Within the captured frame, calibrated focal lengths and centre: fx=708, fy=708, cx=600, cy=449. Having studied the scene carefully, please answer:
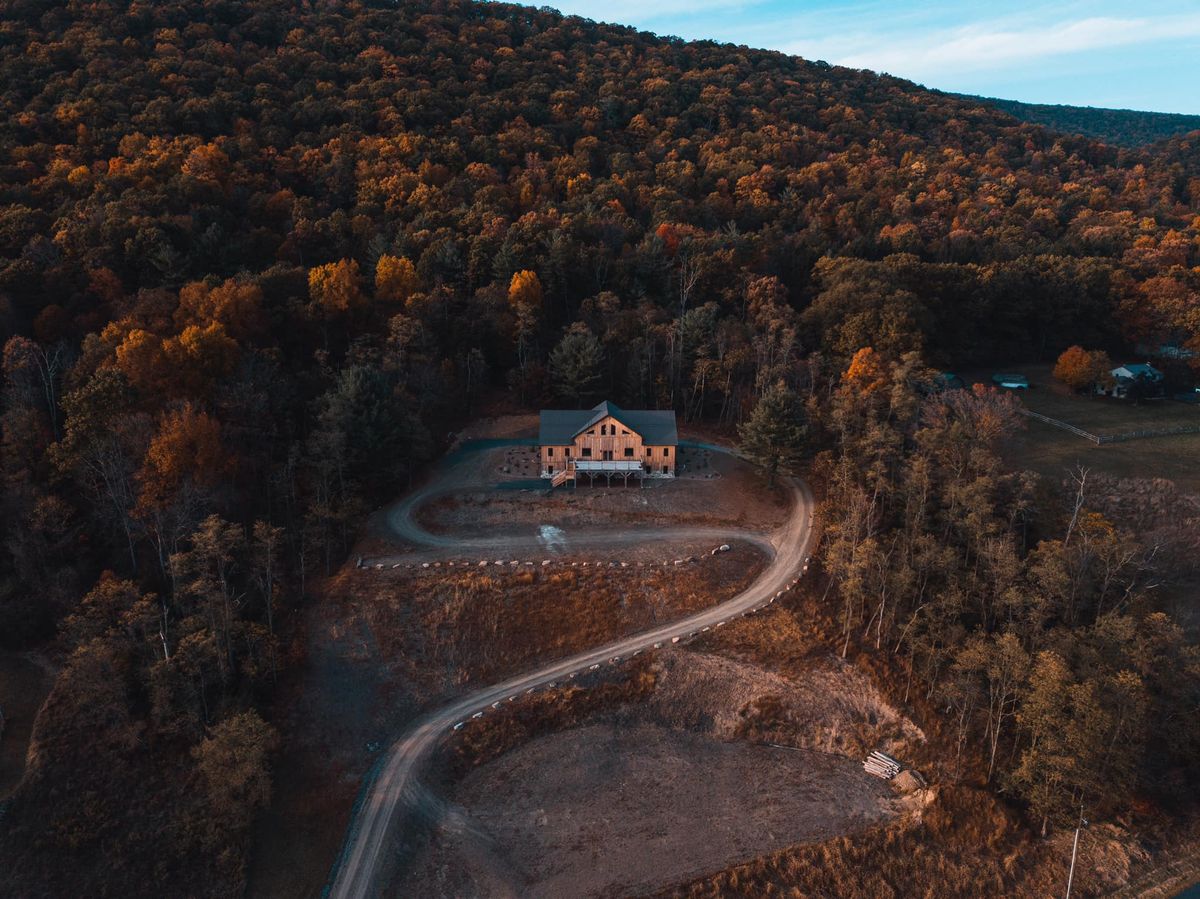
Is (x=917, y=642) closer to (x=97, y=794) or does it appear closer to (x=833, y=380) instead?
(x=833, y=380)

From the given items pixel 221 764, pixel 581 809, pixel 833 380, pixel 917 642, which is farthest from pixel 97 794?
pixel 833 380

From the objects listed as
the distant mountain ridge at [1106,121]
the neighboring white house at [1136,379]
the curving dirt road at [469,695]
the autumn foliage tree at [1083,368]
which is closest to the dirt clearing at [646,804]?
the curving dirt road at [469,695]

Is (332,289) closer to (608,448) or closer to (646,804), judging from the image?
(608,448)

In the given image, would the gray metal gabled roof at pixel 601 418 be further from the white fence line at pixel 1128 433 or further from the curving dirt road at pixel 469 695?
the white fence line at pixel 1128 433

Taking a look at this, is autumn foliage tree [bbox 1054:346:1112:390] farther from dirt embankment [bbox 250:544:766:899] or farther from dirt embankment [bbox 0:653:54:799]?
dirt embankment [bbox 0:653:54:799]

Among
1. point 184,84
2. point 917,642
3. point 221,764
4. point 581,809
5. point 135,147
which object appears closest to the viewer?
point 221,764


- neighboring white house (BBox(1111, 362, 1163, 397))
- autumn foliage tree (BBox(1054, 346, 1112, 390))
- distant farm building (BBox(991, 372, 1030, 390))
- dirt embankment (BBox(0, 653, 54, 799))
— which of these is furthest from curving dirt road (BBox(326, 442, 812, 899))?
neighboring white house (BBox(1111, 362, 1163, 397))

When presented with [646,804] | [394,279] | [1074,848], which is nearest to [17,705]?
[646,804]
